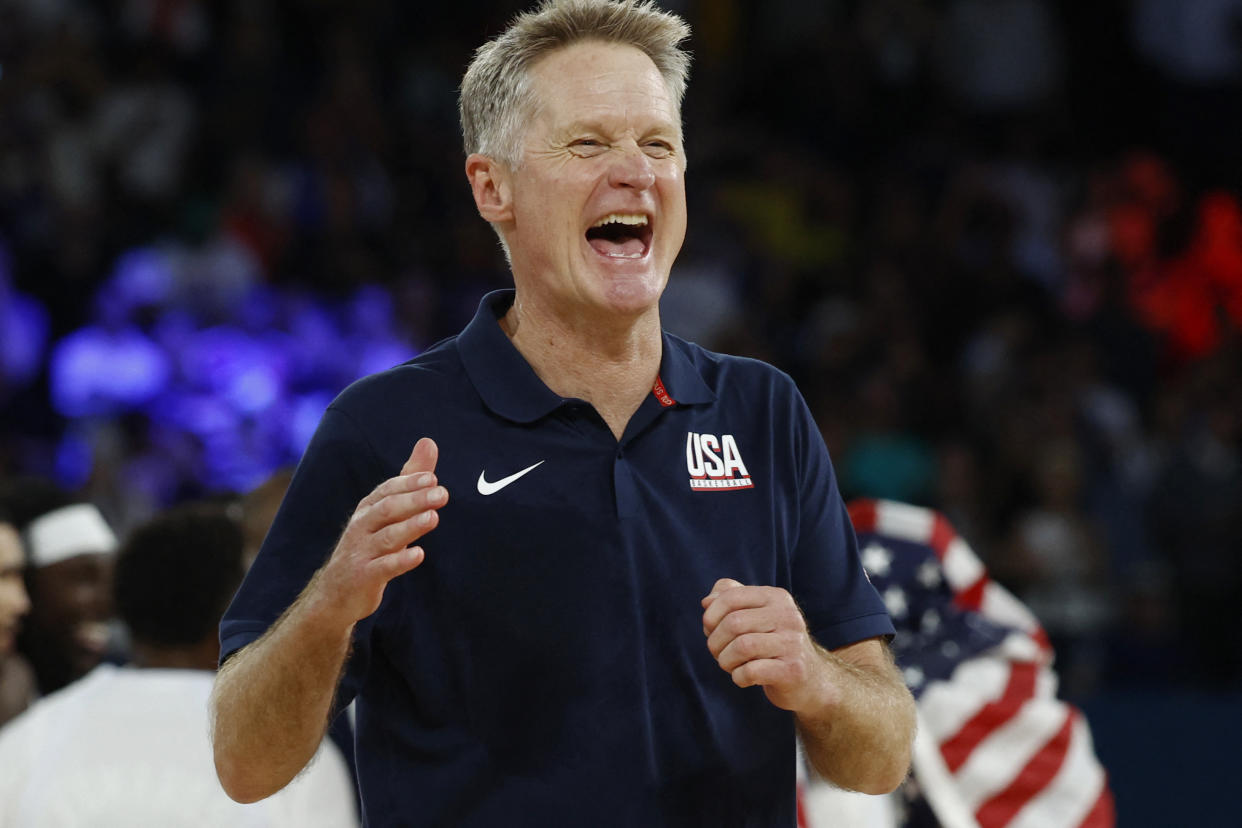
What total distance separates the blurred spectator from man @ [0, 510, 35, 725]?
183mm

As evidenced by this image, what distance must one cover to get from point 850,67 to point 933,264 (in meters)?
2.16

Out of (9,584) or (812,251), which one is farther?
(812,251)

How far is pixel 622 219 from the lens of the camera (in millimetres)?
2717

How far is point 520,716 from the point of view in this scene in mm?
2496

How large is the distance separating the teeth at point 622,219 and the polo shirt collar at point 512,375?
0.23m

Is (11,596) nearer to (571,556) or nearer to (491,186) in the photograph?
(491,186)

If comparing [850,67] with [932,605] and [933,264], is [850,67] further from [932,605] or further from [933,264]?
[932,605]

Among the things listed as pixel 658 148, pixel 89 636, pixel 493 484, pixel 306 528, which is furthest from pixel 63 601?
pixel 658 148

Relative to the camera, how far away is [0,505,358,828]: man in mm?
3865

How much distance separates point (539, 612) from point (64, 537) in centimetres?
342

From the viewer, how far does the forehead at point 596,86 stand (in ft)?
8.87

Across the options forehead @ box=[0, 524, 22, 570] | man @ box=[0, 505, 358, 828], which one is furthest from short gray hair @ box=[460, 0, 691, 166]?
forehead @ box=[0, 524, 22, 570]

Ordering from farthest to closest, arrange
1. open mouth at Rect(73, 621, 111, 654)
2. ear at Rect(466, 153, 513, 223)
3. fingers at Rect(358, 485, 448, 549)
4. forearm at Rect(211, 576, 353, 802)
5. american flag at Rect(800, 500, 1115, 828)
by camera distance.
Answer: open mouth at Rect(73, 621, 111, 654) < american flag at Rect(800, 500, 1115, 828) < ear at Rect(466, 153, 513, 223) < forearm at Rect(211, 576, 353, 802) < fingers at Rect(358, 485, 448, 549)

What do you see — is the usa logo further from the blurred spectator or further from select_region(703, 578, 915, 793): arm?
the blurred spectator
